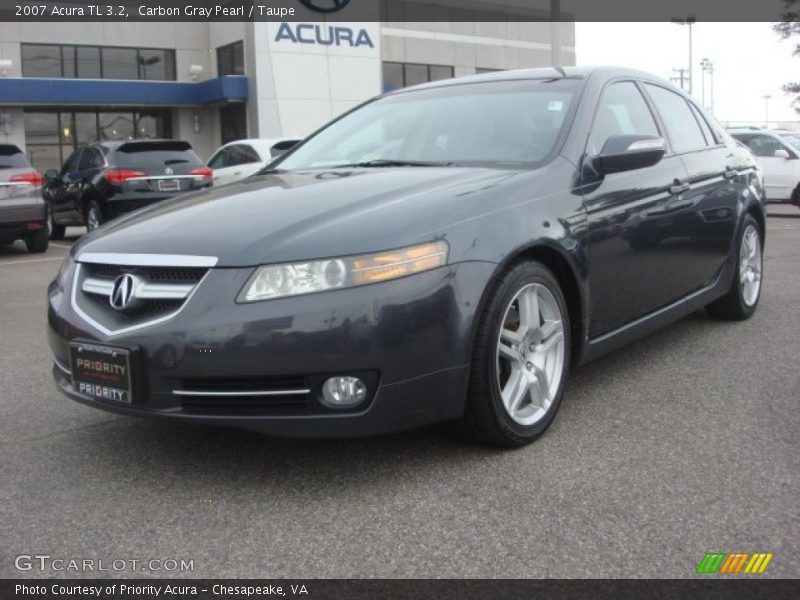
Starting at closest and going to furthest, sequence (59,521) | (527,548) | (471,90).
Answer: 1. (527,548)
2. (59,521)
3. (471,90)

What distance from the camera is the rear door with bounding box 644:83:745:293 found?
470 cm

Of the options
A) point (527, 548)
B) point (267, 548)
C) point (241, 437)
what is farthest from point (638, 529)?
point (241, 437)

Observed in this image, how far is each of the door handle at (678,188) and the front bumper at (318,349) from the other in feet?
6.16

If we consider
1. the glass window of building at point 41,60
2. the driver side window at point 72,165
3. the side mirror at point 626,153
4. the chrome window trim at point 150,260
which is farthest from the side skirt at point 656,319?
the glass window of building at point 41,60

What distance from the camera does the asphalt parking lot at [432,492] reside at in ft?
8.45

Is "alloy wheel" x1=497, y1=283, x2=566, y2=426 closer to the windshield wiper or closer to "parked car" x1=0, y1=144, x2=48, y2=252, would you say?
the windshield wiper

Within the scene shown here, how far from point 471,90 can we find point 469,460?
2.06 m

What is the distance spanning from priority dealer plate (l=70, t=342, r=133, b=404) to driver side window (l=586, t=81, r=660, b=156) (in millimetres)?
2217

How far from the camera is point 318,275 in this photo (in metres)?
2.92

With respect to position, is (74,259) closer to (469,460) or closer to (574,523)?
(469,460)

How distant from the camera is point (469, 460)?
3305mm

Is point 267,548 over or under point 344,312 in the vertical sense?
under

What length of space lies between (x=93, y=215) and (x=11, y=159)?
1517 millimetres

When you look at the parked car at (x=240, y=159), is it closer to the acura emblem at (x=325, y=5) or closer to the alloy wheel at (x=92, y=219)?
the alloy wheel at (x=92, y=219)
